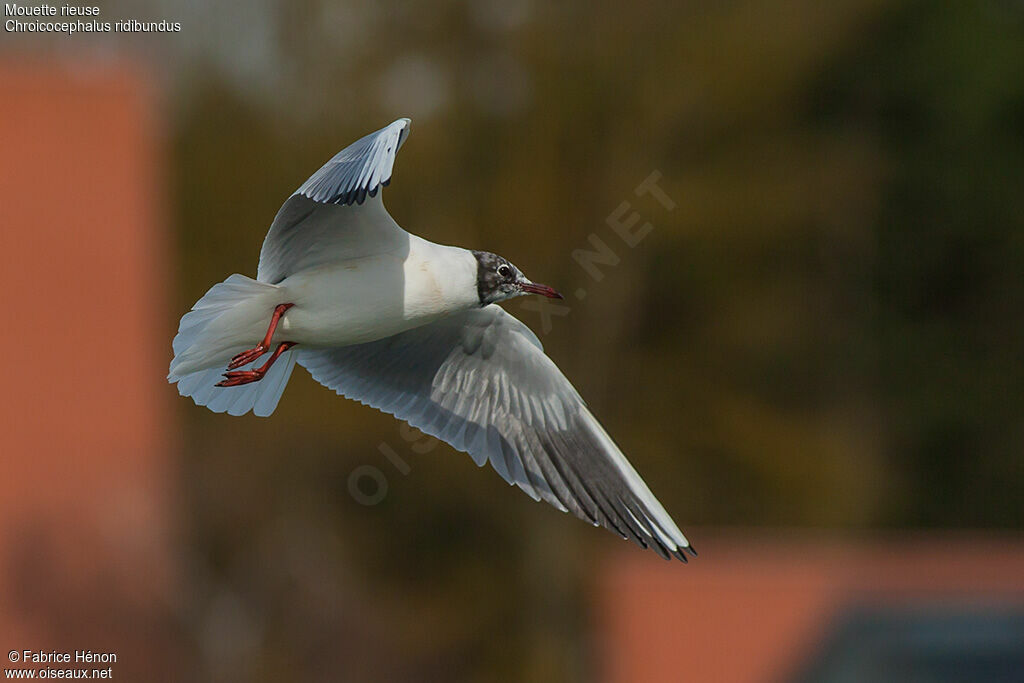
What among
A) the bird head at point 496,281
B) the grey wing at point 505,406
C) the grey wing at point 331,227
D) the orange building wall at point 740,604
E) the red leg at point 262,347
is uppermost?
the grey wing at point 331,227

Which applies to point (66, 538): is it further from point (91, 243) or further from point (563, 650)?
point (563, 650)

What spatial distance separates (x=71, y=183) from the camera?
7.61 metres

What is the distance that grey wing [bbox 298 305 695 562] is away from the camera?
4.67 metres

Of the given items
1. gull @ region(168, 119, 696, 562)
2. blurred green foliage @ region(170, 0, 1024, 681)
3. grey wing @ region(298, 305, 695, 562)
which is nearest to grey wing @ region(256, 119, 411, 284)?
gull @ region(168, 119, 696, 562)

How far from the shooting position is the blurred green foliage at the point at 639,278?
11.9 m

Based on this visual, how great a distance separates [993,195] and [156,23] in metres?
8.70

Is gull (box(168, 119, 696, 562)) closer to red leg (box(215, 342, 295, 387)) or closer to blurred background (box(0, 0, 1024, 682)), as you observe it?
red leg (box(215, 342, 295, 387))

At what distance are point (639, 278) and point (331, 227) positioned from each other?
378 inches

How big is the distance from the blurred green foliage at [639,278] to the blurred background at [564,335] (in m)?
0.03

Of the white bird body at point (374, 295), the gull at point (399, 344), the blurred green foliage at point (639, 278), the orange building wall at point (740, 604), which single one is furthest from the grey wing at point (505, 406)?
the blurred green foliage at point (639, 278)

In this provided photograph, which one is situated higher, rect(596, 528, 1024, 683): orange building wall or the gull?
the gull

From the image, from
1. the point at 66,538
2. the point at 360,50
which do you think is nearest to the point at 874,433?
the point at 360,50

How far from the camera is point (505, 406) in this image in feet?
15.9

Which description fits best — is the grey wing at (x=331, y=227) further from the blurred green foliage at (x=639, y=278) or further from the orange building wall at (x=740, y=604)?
the blurred green foliage at (x=639, y=278)
